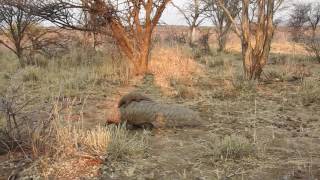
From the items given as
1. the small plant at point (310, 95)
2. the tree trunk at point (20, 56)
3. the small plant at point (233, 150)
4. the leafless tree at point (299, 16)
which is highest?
the leafless tree at point (299, 16)

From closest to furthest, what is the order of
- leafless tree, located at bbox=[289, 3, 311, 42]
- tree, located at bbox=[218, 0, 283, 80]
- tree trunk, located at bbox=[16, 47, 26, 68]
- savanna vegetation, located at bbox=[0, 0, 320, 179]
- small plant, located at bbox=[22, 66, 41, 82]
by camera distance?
savanna vegetation, located at bbox=[0, 0, 320, 179] → tree, located at bbox=[218, 0, 283, 80] → small plant, located at bbox=[22, 66, 41, 82] → tree trunk, located at bbox=[16, 47, 26, 68] → leafless tree, located at bbox=[289, 3, 311, 42]

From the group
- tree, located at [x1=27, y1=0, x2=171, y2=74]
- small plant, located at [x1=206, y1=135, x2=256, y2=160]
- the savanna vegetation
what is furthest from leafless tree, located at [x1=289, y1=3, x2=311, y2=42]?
small plant, located at [x1=206, y1=135, x2=256, y2=160]

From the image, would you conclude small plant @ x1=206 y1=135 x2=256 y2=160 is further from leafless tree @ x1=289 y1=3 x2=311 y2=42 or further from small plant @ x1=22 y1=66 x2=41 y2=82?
leafless tree @ x1=289 y1=3 x2=311 y2=42

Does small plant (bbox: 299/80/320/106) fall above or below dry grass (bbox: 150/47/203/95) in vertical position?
below

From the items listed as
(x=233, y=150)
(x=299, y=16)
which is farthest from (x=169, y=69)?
(x=299, y=16)

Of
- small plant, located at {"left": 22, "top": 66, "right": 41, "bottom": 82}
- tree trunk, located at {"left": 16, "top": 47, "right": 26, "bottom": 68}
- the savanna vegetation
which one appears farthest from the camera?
tree trunk, located at {"left": 16, "top": 47, "right": 26, "bottom": 68}

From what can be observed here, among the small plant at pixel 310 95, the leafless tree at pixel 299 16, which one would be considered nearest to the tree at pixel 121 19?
the small plant at pixel 310 95

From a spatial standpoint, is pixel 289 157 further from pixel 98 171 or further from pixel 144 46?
pixel 144 46

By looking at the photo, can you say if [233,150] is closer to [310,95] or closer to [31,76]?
[310,95]

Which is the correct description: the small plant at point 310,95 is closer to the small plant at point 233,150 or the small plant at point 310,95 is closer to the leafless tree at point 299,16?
the small plant at point 233,150

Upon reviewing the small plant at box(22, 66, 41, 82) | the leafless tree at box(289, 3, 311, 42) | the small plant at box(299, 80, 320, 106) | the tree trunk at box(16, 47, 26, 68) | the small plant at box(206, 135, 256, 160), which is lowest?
the small plant at box(206, 135, 256, 160)

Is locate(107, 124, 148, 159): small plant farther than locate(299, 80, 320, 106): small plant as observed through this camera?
No

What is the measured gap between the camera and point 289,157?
4.17 m

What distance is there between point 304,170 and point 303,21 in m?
28.3
